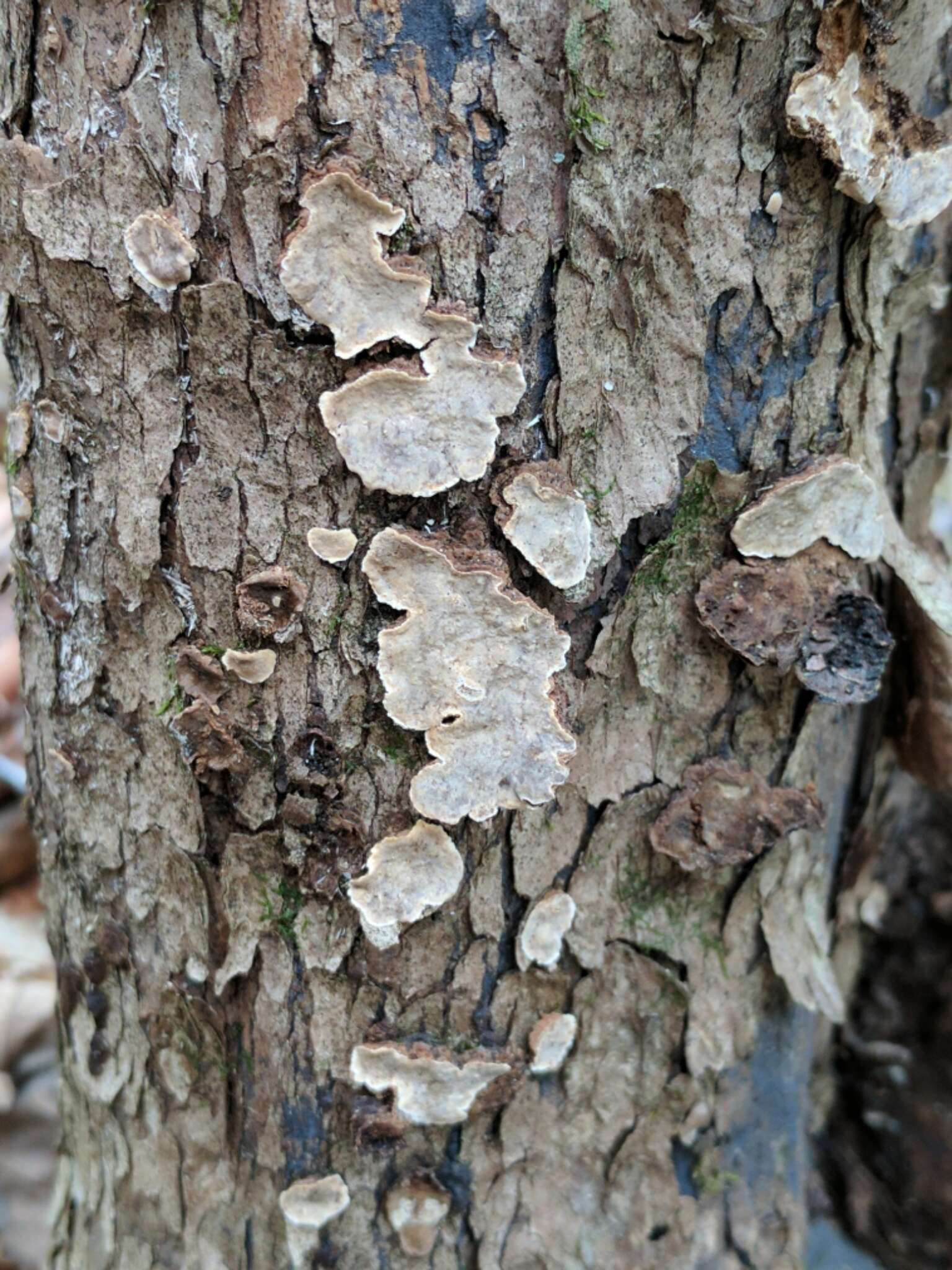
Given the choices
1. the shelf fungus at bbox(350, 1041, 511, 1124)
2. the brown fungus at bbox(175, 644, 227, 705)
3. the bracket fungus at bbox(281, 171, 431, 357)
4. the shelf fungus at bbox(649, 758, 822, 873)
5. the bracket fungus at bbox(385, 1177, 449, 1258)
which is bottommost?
the bracket fungus at bbox(385, 1177, 449, 1258)

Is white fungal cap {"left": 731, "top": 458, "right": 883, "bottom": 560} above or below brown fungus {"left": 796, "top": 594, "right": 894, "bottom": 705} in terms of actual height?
above

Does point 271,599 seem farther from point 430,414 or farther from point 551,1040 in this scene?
point 551,1040

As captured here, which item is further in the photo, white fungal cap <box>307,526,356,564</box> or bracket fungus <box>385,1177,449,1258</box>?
bracket fungus <box>385,1177,449,1258</box>

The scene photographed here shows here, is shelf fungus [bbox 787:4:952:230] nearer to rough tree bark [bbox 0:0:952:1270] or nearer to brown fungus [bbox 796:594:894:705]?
rough tree bark [bbox 0:0:952:1270]

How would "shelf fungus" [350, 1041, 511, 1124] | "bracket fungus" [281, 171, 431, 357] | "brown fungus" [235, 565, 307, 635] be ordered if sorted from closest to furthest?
1. "bracket fungus" [281, 171, 431, 357]
2. "brown fungus" [235, 565, 307, 635]
3. "shelf fungus" [350, 1041, 511, 1124]

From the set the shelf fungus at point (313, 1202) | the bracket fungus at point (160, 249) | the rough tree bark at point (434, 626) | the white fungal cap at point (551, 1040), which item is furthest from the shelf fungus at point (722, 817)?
the bracket fungus at point (160, 249)

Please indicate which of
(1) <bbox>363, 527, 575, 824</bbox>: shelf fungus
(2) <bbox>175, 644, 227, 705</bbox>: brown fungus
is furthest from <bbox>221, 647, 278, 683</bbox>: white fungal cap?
(1) <bbox>363, 527, 575, 824</bbox>: shelf fungus

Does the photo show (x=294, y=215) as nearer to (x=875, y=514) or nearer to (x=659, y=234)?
(x=659, y=234)

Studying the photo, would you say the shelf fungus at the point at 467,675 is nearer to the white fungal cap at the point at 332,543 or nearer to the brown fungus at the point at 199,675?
the white fungal cap at the point at 332,543

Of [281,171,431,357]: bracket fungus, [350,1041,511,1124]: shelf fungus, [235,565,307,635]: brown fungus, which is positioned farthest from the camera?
[350,1041,511,1124]: shelf fungus
